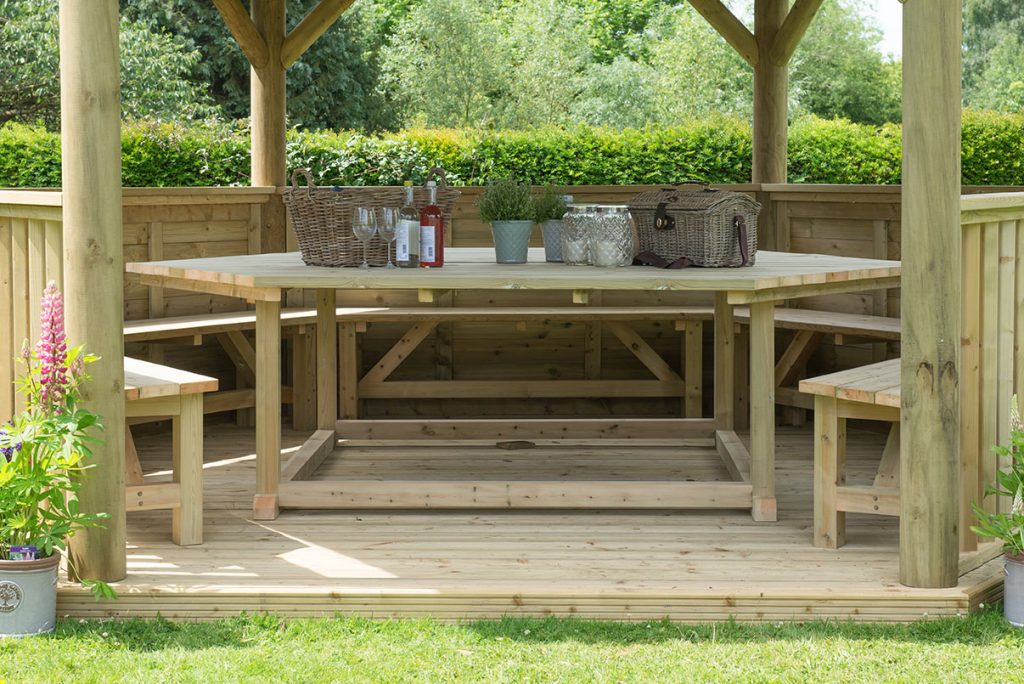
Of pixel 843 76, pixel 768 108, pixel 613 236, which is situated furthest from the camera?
pixel 843 76

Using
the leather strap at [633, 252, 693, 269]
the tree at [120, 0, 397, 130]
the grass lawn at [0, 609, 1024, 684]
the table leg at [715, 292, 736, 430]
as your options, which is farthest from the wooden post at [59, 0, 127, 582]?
the tree at [120, 0, 397, 130]

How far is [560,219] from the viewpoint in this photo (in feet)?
17.2

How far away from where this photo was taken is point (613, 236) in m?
5.02

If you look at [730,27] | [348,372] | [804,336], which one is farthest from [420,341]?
[730,27]

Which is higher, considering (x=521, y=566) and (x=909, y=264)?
(x=909, y=264)

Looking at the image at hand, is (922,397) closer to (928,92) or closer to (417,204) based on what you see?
(928,92)

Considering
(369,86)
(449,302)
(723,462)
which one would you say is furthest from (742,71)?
(723,462)

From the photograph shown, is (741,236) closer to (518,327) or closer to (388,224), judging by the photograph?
(388,224)

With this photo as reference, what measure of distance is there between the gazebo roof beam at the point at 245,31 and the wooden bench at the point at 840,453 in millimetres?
4059

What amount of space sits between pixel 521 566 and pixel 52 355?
1630 millimetres

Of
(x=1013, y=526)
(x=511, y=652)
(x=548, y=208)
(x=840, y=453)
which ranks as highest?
(x=548, y=208)

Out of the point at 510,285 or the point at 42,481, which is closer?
the point at 42,481

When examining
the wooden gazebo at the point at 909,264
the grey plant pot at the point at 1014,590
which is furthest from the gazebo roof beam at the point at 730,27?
the grey plant pot at the point at 1014,590

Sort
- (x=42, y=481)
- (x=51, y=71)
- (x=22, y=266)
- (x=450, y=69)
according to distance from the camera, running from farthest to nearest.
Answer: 1. (x=450, y=69)
2. (x=51, y=71)
3. (x=22, y=266)
4. (x=42, y=481)
